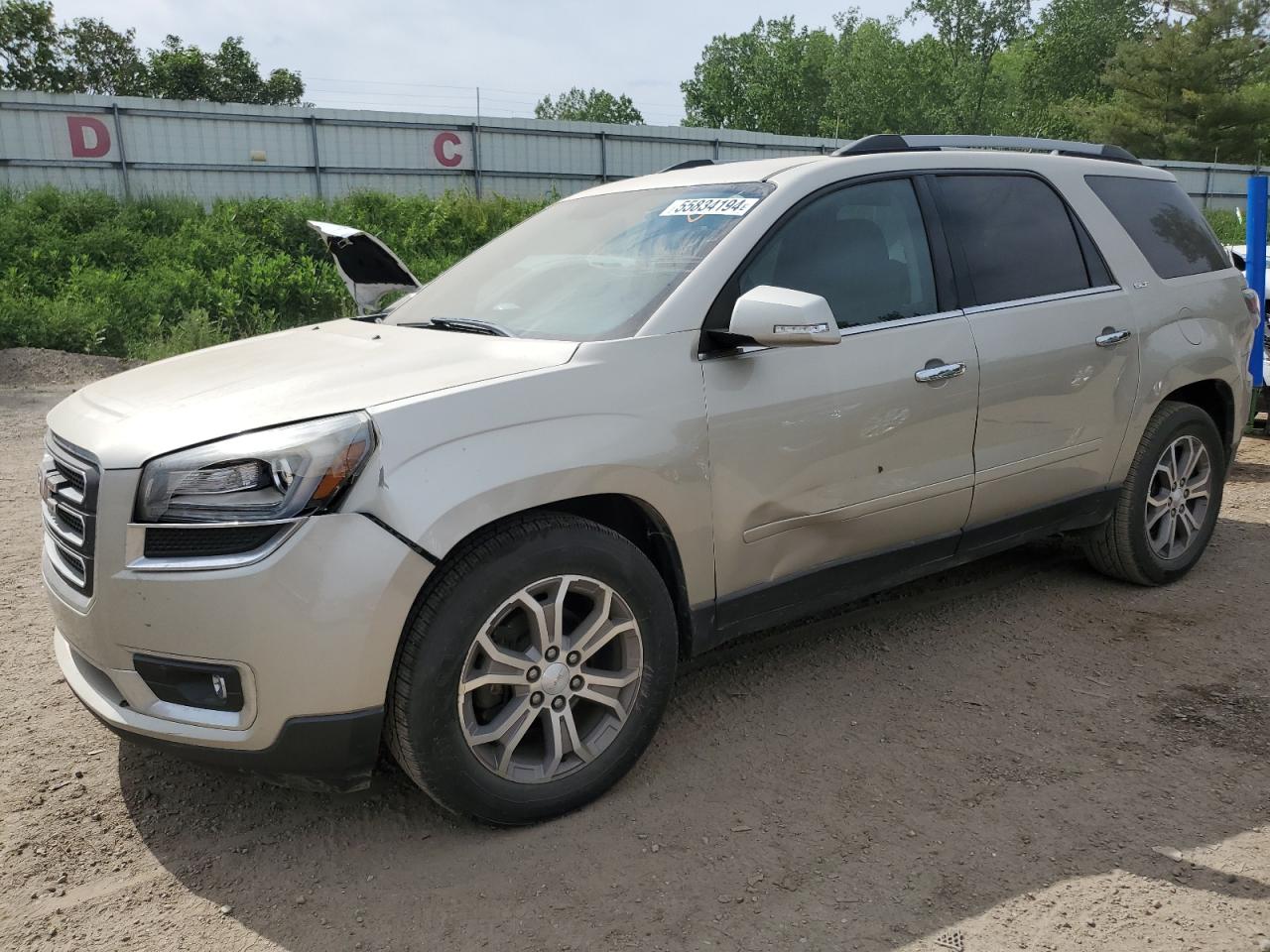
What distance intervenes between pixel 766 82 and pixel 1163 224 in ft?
251

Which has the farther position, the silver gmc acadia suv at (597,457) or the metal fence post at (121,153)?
the metal fence post at (121,153)

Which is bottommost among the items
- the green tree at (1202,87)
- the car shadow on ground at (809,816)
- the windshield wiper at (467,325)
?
the car shadow on ground at (809,816)

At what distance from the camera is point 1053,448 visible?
164 inches

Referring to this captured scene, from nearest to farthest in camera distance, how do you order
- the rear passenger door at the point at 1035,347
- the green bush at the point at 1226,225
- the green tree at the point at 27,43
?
the rear passenger door at the point at 1035,347 → the green bush at the point at 1226,225 → the green tree at the point at 27,43

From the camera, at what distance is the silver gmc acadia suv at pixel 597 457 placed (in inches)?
101

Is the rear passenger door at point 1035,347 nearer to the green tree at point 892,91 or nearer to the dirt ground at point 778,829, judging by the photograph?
the dirt ground at point 778,829

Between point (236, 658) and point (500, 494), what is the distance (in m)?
0.74

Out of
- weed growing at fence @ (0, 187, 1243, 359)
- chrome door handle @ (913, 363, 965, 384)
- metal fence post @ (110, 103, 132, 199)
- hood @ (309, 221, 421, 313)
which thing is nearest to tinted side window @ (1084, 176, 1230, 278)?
chrome door handle @ (913, 363, 965, 384)

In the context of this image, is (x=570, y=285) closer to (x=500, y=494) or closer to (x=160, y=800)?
(x=500, y=494)

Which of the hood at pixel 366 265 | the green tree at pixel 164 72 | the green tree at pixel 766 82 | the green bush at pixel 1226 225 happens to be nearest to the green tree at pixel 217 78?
the green tree at pixel 164 72

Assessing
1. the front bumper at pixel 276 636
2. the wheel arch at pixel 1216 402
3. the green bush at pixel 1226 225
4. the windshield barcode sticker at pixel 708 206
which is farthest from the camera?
the green bush at pixel 1226 225

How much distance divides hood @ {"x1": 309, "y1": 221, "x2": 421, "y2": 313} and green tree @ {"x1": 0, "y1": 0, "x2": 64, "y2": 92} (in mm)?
41645

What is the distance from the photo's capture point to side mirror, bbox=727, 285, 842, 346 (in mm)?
3002

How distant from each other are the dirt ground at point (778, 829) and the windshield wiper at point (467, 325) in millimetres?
1420
